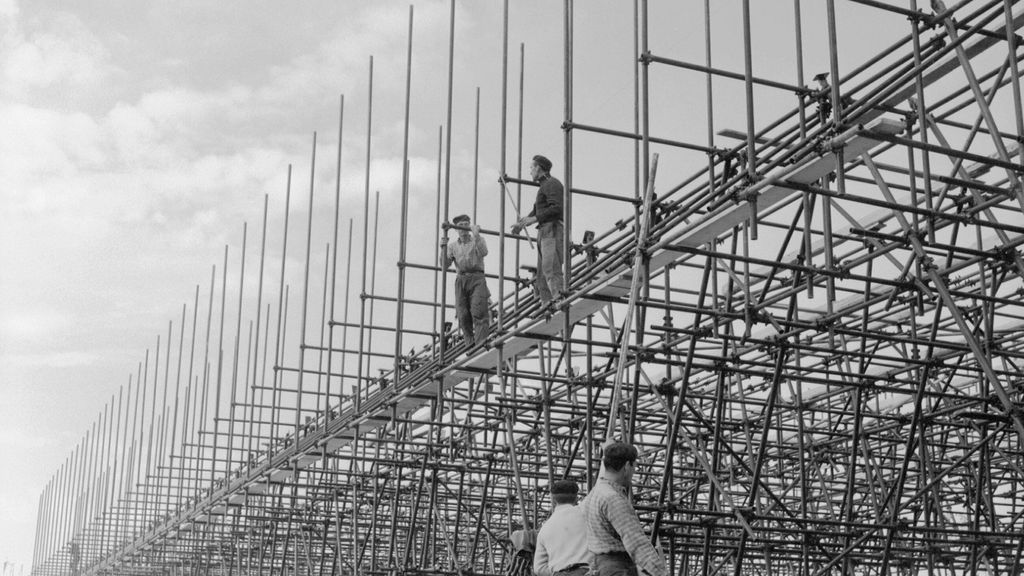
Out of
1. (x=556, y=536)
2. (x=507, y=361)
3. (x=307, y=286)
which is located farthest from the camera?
(x=307, y=286)

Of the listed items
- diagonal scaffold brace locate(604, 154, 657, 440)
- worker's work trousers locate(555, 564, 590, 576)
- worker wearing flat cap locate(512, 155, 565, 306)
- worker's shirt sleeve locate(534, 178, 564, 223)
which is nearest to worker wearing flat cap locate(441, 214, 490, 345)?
worker wearing flat cap locate(512, 155, 565, 306)

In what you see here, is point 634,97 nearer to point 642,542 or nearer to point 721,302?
point 721,302

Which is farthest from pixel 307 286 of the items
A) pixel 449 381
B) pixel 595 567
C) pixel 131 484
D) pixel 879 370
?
pixel 131 484

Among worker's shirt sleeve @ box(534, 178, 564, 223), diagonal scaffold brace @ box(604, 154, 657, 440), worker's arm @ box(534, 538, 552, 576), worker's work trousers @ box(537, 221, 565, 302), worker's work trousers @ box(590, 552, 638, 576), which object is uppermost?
worker's shirt sleeve @ box(534, 178, 564, 223)

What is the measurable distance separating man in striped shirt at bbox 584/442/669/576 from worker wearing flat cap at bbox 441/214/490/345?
8512 millimetres

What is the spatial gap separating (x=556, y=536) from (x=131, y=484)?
33.9 m

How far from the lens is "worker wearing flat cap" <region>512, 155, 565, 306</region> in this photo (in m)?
14.4

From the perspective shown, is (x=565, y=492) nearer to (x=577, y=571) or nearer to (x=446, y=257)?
(x=577, y=571)

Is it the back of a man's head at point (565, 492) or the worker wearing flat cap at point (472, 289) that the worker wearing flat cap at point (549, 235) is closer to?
the worker wearing flat cap at point (472, 289)

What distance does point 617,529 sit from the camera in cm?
757

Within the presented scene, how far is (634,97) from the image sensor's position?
14.7 metres

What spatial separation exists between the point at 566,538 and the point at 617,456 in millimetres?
1084

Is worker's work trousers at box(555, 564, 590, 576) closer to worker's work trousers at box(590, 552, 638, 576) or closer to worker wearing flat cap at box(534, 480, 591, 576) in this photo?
worker wearing flat cap at box(534, 480, 591, 576)

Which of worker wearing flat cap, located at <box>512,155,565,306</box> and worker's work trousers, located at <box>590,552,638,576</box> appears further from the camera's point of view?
worker wearing flat cap, located at <box>512,155,565,306</box>
